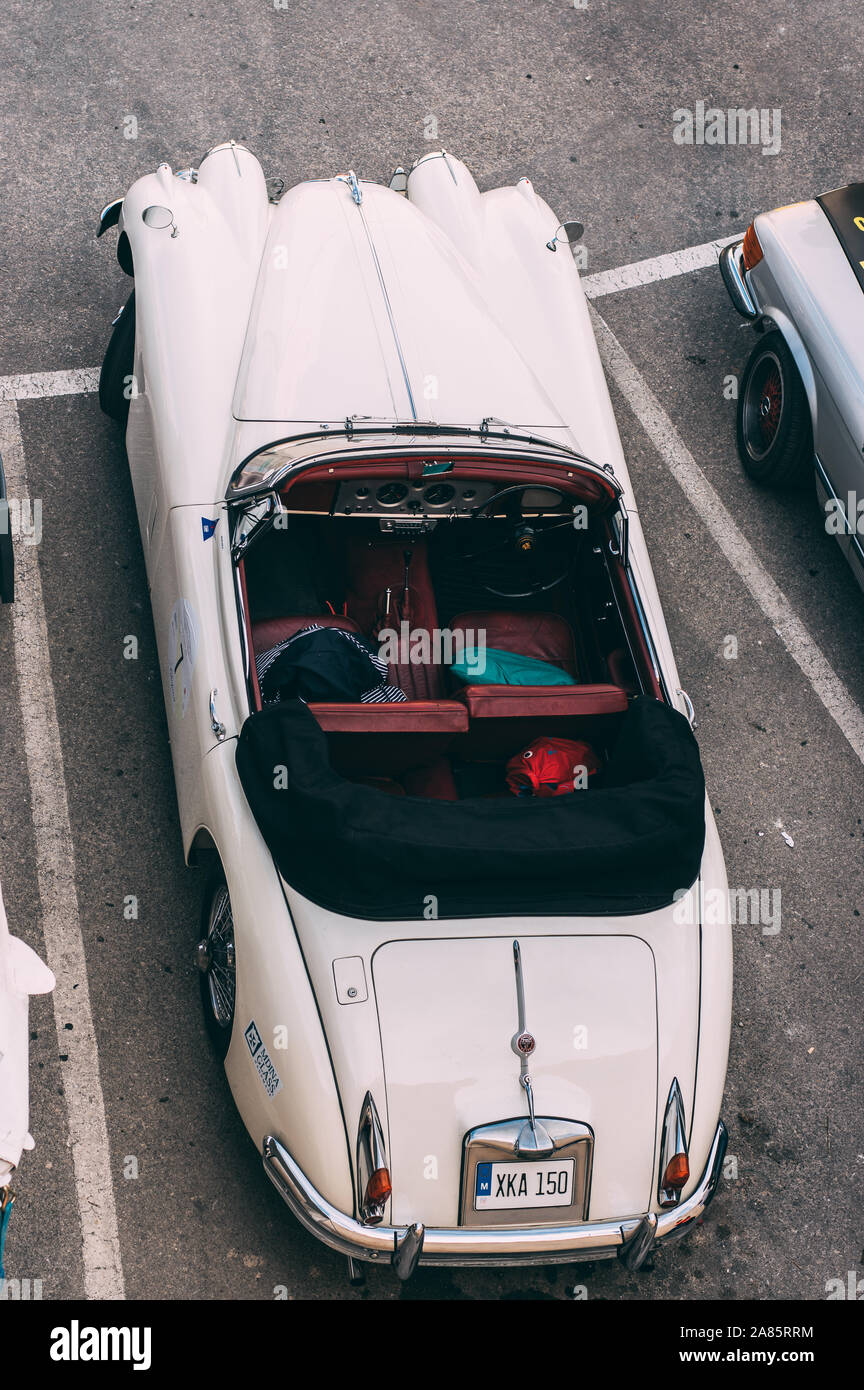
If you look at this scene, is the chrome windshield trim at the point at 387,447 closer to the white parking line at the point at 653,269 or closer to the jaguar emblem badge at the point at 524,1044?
the jaguar emblem badge at the point at 524,1044

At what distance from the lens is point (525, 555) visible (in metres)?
5.50

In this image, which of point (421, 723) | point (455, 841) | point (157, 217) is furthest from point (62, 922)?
point (157, 217)

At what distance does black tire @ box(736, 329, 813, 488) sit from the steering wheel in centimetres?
174

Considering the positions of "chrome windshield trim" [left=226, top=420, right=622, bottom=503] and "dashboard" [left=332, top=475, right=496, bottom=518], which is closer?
"chrome windshield trim" [left=226, top=420, right=622, bottom=503]

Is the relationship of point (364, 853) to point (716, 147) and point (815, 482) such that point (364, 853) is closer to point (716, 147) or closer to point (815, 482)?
point (815, 482)

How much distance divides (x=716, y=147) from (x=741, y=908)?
4908mm

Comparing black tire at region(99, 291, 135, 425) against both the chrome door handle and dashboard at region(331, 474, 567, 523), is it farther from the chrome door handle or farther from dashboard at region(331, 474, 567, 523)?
the chrome door handle

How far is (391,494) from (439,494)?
0.64ft

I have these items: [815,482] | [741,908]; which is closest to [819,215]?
[815,482]

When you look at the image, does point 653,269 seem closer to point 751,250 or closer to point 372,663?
point 751,250

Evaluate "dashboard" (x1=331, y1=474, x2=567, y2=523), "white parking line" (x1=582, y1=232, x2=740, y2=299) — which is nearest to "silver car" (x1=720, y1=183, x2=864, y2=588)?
"white parking line" (x1=582, y1=232, x2=740, y2=299)

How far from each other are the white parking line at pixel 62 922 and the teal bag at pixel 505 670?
185 cm

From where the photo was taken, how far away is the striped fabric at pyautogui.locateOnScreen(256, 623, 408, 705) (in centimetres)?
476

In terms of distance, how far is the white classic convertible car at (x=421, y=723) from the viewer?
162 inches
